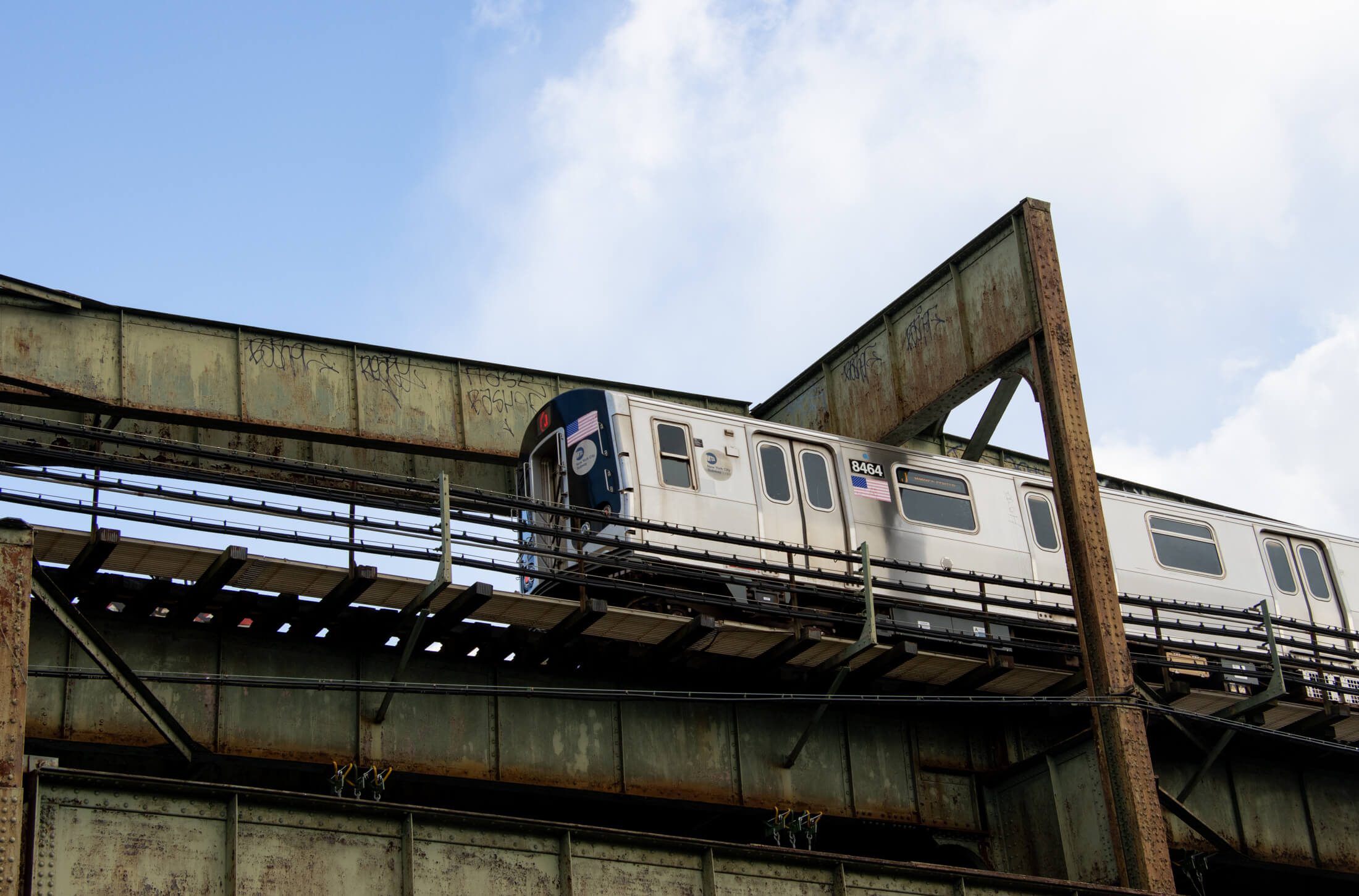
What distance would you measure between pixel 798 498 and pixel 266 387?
6.57m

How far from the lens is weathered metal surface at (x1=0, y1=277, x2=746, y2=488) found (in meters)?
17.2

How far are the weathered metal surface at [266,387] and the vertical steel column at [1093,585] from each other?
22.4ft

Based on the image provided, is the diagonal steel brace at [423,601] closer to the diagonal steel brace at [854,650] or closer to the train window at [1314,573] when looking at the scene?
the diagonal steel brace at [854,650]

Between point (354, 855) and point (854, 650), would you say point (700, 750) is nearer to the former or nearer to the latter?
point (854, 650)

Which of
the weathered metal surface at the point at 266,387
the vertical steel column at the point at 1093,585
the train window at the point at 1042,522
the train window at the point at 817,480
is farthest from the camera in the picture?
the train window at the point at 1042,522

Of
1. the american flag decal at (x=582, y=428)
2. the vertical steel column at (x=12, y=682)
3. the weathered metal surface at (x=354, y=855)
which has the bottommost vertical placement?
the weathered metal surface at (x=354, y=855)

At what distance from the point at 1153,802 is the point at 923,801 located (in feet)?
8.71

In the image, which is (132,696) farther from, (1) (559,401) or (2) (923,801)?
(2) (923,801)

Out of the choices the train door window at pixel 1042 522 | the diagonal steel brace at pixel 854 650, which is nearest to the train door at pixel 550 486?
the diagonal steel brace at pixel 854 650

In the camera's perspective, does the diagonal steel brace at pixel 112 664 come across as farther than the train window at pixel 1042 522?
No

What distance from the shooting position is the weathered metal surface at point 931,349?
17656 mm

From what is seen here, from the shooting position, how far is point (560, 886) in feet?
37.1

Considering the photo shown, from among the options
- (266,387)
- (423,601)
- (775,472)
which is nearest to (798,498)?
(775,472)

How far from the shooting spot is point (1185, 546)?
21734 mm
